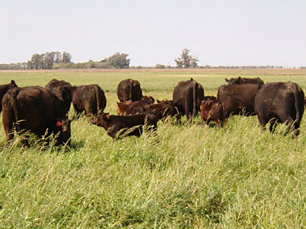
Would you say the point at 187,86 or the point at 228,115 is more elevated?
the point at 187,86

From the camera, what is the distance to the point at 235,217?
372cm

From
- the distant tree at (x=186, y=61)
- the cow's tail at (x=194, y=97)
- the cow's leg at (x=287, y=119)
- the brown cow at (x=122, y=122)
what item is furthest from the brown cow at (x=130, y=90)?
the distant tree at (x=186, y=61)

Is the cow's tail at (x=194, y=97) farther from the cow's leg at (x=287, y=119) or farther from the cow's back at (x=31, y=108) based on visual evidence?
the cow's back at (x=31, y=108)

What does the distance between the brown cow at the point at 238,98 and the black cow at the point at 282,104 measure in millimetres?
1610

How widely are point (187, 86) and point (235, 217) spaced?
758 centimetres

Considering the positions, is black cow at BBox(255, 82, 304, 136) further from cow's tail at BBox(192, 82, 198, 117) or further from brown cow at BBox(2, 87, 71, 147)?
brown cow at BBox(2, 87, 71, 147)

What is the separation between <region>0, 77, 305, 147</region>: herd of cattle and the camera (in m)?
6.45

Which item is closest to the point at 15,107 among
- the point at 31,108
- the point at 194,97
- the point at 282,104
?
the point at 31,108

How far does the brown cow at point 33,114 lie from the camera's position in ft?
20.9

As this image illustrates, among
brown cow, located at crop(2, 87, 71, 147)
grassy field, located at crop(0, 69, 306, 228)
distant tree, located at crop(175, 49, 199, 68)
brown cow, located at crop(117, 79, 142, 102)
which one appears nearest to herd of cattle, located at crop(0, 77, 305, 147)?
brown cow, located at crop(2, 87, 71, 147)

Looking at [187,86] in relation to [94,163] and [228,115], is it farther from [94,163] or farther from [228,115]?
[94,163]

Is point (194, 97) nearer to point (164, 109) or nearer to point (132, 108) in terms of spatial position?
point (164, 109)

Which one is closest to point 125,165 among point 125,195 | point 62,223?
point 125,195

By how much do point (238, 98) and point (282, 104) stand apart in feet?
8.28
